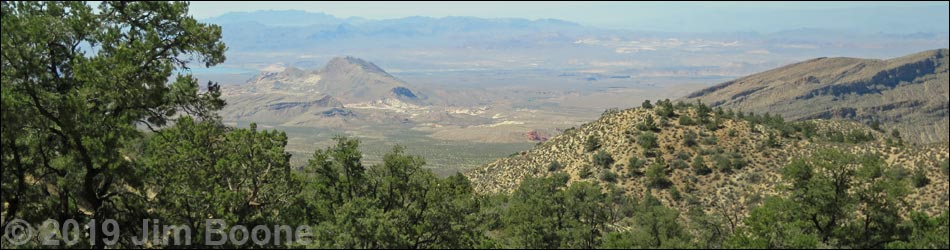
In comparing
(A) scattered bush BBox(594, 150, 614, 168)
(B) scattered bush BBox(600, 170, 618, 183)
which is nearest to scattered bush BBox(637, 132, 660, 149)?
(A) scattered bush BBox(594, 150, 614, 168)

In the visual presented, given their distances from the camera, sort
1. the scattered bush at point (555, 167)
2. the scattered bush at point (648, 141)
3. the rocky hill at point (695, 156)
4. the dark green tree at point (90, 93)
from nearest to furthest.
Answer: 1. the dark green tree at point (90, 93)
2. the rocky hill at point (695, 156)
3. the scattered bush at point (648, 141)
4. the scattered bush at point (555, 167)

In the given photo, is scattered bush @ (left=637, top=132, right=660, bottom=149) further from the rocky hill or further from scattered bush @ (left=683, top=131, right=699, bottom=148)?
scattered bush @ (left=683, top=131, right=699, bottom=148)

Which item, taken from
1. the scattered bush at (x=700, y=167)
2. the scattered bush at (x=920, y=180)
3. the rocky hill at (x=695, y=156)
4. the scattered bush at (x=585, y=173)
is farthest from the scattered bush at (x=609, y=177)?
the scattered bush at (x=920, y=180)

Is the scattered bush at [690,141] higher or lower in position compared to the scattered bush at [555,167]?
higher

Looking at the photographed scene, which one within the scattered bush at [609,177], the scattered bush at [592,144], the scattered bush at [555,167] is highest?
the scattered bush at [592,144]

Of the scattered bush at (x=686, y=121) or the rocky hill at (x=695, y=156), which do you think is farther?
the scattered bush at (x=686, y=121)

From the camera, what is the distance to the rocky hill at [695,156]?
45.5 m

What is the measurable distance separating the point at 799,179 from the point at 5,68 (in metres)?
29.0

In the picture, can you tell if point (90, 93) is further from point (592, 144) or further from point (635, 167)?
point (592, 144)

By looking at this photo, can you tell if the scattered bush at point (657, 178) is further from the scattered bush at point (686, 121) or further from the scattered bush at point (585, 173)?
the scattered bush at point (686, 121)

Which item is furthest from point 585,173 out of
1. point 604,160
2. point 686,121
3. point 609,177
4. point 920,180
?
point 920,180

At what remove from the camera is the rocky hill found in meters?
45.5

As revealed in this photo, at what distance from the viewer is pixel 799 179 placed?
2798cm

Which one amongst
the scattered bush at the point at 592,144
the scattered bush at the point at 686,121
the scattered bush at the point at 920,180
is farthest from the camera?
the scattered bush at the point at 592,144
